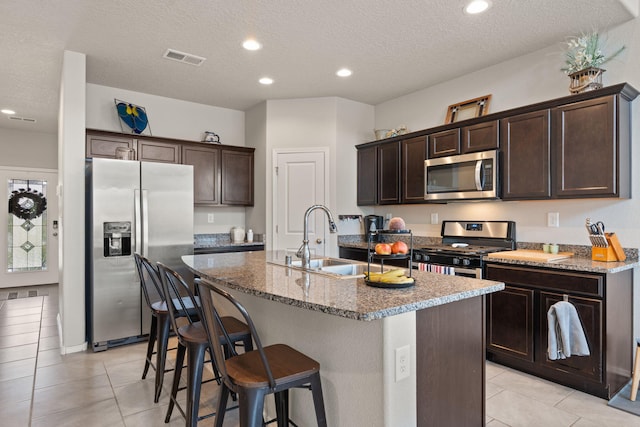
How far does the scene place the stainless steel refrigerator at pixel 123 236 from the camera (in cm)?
347

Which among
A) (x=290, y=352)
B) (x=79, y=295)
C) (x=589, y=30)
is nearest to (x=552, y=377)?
(x=290, y=352)

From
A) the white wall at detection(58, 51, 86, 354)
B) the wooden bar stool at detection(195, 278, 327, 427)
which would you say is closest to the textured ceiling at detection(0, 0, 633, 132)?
the white wall at detection(58, 51, 86, 354)

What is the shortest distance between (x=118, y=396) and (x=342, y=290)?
6.50 feet

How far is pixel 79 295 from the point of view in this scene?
3.46 metres

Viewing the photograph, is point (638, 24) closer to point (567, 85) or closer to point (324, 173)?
point (567, 85)

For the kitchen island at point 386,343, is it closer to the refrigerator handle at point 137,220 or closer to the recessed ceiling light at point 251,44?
the refrigerator handle at point 137,220

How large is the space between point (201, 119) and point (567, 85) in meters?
4.17

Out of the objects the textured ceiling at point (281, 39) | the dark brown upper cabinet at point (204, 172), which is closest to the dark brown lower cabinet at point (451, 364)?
the textured ceiling at point (281, 39)

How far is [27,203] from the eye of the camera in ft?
20.9

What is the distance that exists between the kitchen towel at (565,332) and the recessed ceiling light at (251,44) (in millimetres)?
3067

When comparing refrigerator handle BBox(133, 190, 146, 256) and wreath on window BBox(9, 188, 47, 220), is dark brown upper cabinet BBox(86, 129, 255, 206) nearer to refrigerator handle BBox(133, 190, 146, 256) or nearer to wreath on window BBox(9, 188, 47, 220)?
refrigerator handle BBox(133, 190, 146, 256)

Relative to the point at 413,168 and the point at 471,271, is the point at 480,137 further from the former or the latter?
the point at 471,271

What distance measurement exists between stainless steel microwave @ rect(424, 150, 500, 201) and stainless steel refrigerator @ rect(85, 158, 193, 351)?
2678mm

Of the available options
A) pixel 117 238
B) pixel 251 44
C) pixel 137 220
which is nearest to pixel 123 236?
pixel 117 238
